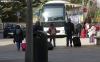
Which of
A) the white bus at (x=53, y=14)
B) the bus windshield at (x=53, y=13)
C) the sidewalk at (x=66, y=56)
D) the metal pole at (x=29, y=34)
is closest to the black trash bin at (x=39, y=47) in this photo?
the metal pole at (x=29, y=34)

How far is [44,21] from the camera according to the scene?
123 feet

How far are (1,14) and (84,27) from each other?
35.7 metres

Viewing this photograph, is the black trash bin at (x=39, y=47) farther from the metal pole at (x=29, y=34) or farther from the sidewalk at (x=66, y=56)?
the sidewalk at (x=66, y=56)

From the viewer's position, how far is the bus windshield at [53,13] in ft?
123

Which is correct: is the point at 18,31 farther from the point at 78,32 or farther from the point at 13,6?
the point at 13,6

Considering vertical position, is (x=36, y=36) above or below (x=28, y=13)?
below

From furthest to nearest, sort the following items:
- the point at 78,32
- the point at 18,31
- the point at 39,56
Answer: the point at 78,32
the point at 18,31
the point at 39,56

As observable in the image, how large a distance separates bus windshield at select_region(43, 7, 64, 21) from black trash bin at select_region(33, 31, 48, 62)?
76.9 ft

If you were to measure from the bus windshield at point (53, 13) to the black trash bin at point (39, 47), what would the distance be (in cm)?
2344

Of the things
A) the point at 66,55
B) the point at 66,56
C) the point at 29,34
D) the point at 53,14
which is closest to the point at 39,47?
the point at 29,34

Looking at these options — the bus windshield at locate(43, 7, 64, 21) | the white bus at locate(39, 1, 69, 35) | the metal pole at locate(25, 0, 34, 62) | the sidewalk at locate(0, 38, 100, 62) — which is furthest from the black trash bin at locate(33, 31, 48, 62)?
the bus windshield at locate(43, 7, 64, 21)

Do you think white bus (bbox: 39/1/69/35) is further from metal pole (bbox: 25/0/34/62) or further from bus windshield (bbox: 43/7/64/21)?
metal pole (bbox: 25/0/34/62)

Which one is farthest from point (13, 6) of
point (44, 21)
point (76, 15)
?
point (44, 21)

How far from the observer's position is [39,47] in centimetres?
1391
